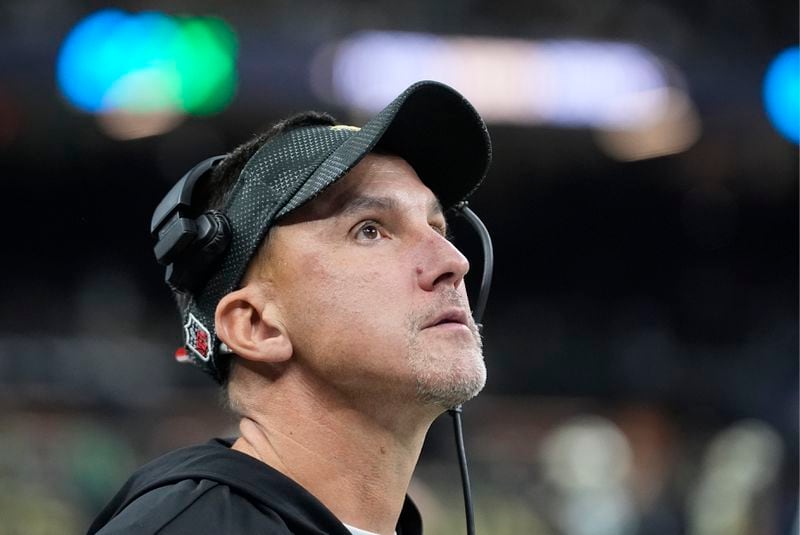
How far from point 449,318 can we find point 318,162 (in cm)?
29

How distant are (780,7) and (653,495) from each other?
3416mm

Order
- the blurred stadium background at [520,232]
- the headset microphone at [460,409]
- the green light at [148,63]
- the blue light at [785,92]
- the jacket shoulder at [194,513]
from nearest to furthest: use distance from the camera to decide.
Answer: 1. the jacket shoulder at [194,513]
2. the headset microphone at [460,409]
3. the green light at [148,63]
4. the blurred stadium background at [520,232]
5. the blue light at [785,92]

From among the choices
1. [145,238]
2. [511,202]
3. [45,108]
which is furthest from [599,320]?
[45,108]

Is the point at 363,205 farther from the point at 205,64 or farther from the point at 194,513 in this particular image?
the point at 205,64

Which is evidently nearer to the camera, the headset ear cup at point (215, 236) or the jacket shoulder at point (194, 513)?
the jacket shoulder at point (194, 513)

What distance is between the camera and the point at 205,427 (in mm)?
7465

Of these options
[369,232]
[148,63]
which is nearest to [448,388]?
[369,232]

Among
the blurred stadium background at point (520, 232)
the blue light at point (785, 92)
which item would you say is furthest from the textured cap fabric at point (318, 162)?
the blue light at point (785, 92)

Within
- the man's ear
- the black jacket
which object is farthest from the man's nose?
the black jacket

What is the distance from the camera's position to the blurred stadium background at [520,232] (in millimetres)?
6805

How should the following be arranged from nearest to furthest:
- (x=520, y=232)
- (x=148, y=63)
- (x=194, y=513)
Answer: (x=194, y=513) < (x=148, y=63) < (x=520, y=232)

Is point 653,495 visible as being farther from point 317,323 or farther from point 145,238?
point 317,323

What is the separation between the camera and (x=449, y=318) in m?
1.64

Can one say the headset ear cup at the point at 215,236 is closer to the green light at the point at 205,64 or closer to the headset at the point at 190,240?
the headset at the point at 190,240
